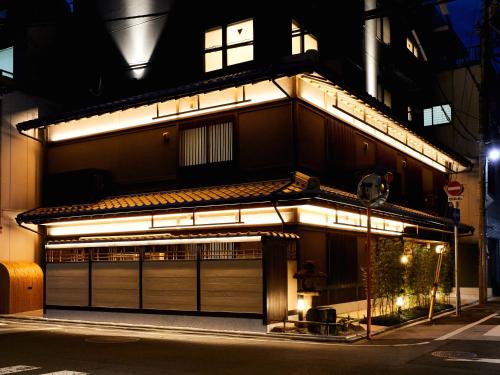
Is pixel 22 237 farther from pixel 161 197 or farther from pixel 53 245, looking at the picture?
pixel 161 197

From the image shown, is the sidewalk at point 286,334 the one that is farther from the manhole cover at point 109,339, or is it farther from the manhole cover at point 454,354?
the manhole cover at point 454,354

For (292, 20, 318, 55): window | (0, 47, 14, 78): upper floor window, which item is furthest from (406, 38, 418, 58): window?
(0, 47, 14, 78): upper floor window

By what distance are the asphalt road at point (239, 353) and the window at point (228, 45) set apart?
1008 centimetres

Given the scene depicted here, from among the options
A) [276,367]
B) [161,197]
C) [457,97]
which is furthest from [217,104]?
Answer: [457,97]

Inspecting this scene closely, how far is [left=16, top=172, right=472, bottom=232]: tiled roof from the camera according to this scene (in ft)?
51.5

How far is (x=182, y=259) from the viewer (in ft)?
55.3

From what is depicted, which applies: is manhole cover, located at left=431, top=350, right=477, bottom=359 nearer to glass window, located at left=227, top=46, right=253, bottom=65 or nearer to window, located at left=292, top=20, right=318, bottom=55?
glass window, located at left=227, top=46, right=253, bottom=65

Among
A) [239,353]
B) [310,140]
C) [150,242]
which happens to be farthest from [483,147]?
[239,353]

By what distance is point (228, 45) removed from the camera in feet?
69.4

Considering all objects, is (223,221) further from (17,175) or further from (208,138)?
(17,175)

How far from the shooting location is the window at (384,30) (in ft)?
94.5

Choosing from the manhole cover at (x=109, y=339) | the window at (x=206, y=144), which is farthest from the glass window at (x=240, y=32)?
the manhole cover at (x=109, y=339)

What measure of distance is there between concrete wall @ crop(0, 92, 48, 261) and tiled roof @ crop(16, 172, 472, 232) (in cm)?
56

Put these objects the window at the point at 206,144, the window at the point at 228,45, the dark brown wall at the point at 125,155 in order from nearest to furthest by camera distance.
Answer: the window at the point at 206,144 < the dark brown wall at the point at 125,155 < the window at the point at 228,45
